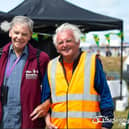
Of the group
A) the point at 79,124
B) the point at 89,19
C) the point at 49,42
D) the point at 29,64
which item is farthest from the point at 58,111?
the point at 49,42

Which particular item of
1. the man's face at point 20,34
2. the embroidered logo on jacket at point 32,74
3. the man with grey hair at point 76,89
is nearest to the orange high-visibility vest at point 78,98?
the man with grey hair at point 76,89

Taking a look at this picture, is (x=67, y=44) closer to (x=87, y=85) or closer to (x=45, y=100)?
(x=87, y=85)

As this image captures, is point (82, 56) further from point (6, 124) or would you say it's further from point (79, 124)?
point (6, 124)

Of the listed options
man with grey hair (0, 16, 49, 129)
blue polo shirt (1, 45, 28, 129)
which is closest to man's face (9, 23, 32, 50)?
man with grey hair (0, 16, 49, 129)

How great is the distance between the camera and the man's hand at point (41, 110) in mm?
1960

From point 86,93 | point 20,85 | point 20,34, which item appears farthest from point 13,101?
point 86,93

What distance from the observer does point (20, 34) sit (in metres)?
2.10

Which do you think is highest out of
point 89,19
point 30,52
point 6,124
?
point 89,19

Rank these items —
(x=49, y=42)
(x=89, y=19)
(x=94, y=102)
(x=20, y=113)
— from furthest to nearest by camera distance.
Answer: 1. (x=49, y=42)
2. (x=89, y=19)
3. (x=20, y=113)
4. (x=94, y=102)

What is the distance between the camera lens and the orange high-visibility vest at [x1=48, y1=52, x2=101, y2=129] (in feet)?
5.93

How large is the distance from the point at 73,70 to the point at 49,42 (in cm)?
439

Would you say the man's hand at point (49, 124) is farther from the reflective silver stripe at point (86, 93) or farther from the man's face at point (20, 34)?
the man's face at point (20, 34)

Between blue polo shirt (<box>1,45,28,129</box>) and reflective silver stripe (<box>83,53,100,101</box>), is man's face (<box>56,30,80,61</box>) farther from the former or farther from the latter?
blue polo shirt (<box>1,45,28,129</box>)

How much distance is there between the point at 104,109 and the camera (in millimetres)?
1868
